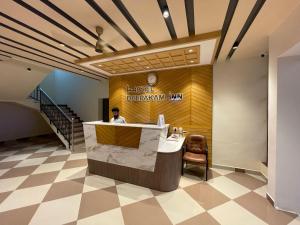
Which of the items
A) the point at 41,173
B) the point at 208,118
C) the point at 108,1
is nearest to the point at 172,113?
the point at 208,118

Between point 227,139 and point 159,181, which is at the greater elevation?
point 227,139

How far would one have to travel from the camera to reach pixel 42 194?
3115 millimetres

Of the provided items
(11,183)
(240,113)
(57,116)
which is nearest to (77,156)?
(11,183)

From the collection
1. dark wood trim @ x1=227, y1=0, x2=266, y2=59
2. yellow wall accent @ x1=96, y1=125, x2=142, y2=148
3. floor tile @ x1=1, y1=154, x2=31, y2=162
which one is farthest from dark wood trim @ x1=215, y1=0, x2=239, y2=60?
floor tile @ x1=1, y1=154, x2=31, y2=162

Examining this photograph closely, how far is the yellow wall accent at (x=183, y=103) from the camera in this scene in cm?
468

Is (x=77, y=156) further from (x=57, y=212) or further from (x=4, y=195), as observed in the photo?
(x=57, y=212)

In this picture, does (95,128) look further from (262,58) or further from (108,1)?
(262,58)

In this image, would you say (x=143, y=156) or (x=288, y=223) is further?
(x=143, y=156)

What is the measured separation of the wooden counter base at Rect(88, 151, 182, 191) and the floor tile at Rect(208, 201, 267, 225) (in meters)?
0.91

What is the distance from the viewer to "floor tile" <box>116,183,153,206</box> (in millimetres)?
2963

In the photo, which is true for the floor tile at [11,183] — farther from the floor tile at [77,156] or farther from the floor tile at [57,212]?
the floor tile at [77,156]

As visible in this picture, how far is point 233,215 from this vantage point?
2572mm

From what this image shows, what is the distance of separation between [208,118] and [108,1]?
3874 millimetres

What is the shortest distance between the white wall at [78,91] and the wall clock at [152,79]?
10.6 ft
